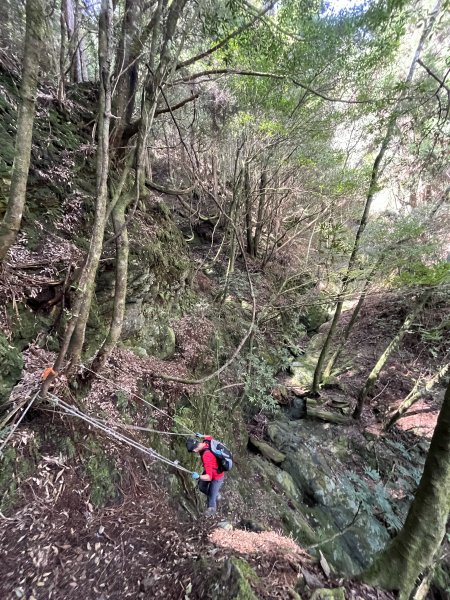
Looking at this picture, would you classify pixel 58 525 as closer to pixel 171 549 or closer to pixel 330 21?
pixel 171 549

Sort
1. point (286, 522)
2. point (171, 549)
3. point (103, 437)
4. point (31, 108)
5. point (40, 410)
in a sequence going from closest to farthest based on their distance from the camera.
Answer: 1. point (31, 108)
2. point (171, 549)
3. point (40, 410)
4. point (103, 437)
5. point (286, 522)

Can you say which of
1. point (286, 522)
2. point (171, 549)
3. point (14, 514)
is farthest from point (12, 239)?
point (286, 522)

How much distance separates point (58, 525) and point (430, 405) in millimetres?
9472

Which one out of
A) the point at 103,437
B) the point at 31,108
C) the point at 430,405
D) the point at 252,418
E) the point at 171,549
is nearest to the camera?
the point at 31,108

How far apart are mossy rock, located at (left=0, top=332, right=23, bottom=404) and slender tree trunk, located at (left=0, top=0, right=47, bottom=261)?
2.98ft

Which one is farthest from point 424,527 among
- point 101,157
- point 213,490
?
point 101,157

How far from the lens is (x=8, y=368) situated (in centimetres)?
288

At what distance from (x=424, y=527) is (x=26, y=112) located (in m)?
4.95

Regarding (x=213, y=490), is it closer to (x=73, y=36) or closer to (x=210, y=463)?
(x=210, y=463)

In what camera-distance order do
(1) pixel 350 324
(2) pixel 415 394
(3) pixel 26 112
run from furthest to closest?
(1) pixel 350 324, (2) pixel 415 394, (3) pixel 26 112

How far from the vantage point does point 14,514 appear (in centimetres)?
262

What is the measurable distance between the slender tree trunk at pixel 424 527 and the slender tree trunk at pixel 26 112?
4.15 m

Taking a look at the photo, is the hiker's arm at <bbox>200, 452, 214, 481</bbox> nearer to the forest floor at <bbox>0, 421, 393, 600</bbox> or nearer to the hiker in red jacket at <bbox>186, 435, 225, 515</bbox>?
the hiker in red jacket at <bbox>186, 435, 225, 515</bbox>

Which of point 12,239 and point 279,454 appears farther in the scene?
point 279,454
